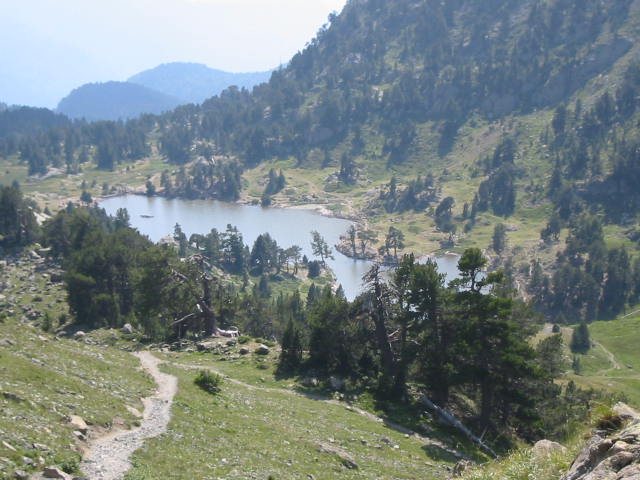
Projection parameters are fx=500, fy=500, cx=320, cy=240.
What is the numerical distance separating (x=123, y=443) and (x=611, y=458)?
1879 centimetres

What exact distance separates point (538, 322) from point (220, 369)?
106 ft

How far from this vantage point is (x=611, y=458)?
11398 mm

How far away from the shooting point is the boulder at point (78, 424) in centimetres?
2116

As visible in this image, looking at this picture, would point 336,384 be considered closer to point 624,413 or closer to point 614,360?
point 624,413

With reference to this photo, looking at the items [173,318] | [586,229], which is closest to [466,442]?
[173,318]

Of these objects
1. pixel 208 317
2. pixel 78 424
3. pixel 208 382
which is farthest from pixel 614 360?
pixel 78 424

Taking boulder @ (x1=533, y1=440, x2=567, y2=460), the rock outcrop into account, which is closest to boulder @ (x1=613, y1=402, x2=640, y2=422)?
the rock outcrop

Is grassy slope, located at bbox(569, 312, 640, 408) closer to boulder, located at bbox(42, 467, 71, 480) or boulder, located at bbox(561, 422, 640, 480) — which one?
boulder, located at bbox(561, 422, 640, 480)

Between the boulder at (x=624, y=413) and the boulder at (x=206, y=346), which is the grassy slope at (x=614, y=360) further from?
the boulder at (x=206, y=346)

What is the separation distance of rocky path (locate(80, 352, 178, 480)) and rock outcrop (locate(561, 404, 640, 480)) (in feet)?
50.5

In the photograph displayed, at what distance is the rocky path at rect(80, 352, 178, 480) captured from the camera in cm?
1873

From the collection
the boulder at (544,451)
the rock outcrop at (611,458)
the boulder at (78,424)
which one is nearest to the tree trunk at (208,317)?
the boulder at (78,424)

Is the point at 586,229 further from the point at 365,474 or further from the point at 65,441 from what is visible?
the point at 65,441

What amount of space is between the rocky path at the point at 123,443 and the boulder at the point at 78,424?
67 cm
